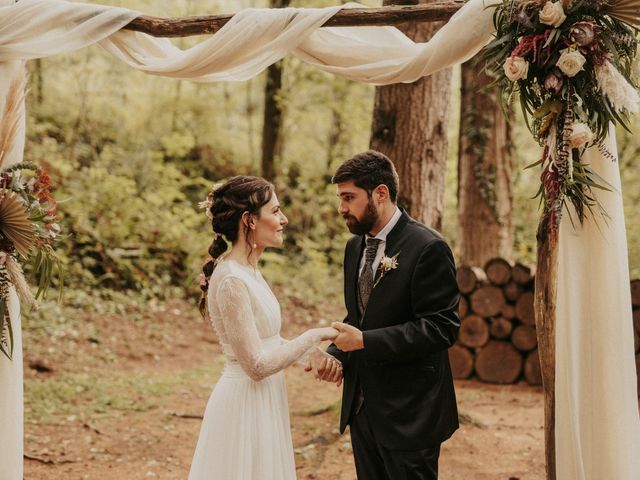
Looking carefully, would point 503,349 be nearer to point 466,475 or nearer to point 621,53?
point 466,475

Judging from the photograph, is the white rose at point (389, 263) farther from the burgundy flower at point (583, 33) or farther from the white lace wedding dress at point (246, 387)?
the burgundy flower at point (583, 33)

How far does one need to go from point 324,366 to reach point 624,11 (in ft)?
7.45

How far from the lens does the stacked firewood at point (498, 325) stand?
8039mm

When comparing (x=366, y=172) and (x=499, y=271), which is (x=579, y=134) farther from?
(x=499, y=271)

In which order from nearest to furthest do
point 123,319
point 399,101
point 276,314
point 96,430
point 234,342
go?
point 234,342 < point 276,314 < point 399,101 < point 96,430 < point 123,319

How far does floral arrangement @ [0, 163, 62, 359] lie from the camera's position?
415cm

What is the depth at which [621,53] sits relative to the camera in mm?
3523

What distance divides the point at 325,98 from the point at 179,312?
7.00 meters

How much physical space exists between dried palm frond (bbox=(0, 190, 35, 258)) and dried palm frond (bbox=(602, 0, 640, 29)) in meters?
3.33

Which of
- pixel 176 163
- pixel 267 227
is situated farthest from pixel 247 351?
pixel 176 163

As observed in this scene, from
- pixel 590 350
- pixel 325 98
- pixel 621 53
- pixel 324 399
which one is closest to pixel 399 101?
pixel 621 53

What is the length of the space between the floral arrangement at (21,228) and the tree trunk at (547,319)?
9.45ft

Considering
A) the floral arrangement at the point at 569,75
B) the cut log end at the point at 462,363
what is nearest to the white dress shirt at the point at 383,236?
the floral arrangement at the point at 569,75

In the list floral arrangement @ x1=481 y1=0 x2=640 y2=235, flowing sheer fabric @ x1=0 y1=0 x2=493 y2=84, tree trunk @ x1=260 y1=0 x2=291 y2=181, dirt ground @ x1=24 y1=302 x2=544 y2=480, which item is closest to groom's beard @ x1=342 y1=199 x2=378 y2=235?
floral arrangement @ x1=481 y1=0 x2=640 y2=235
